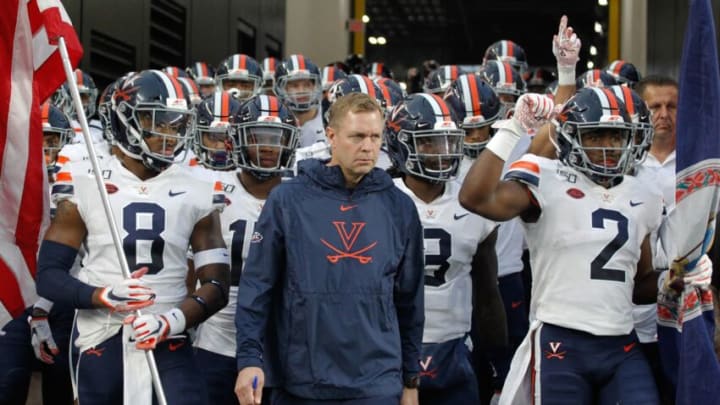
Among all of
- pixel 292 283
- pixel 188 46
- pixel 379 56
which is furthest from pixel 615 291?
pixel 379 56

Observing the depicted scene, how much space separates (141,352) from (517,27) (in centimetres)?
1729

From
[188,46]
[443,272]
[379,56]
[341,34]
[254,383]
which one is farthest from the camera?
[379,56]

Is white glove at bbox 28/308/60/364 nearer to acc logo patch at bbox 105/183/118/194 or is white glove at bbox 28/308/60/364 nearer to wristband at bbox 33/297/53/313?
wristband at bbox 33/297/53/313

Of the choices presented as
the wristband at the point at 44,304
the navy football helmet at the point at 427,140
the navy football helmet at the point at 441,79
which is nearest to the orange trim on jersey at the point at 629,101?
the navy football helmet at the point at 427,140

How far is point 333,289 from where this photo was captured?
4.35 metres

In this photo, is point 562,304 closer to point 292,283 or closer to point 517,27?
point 292,283

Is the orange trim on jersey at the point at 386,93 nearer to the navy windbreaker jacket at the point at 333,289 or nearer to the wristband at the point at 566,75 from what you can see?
the wristband at the point at 566,75

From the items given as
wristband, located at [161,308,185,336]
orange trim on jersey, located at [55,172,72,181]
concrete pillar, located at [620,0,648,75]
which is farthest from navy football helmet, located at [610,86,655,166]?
concrete pillar, located at [620,0,648,75]

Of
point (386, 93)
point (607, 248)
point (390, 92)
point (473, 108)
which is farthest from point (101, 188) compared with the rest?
point (390, 92)

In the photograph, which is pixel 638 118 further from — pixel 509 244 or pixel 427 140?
pixel 509 244

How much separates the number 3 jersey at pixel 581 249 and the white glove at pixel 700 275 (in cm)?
23

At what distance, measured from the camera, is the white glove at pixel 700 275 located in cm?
476

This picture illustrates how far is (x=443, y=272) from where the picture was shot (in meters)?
5.42

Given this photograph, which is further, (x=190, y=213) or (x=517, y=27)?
(x=517, y=27)
